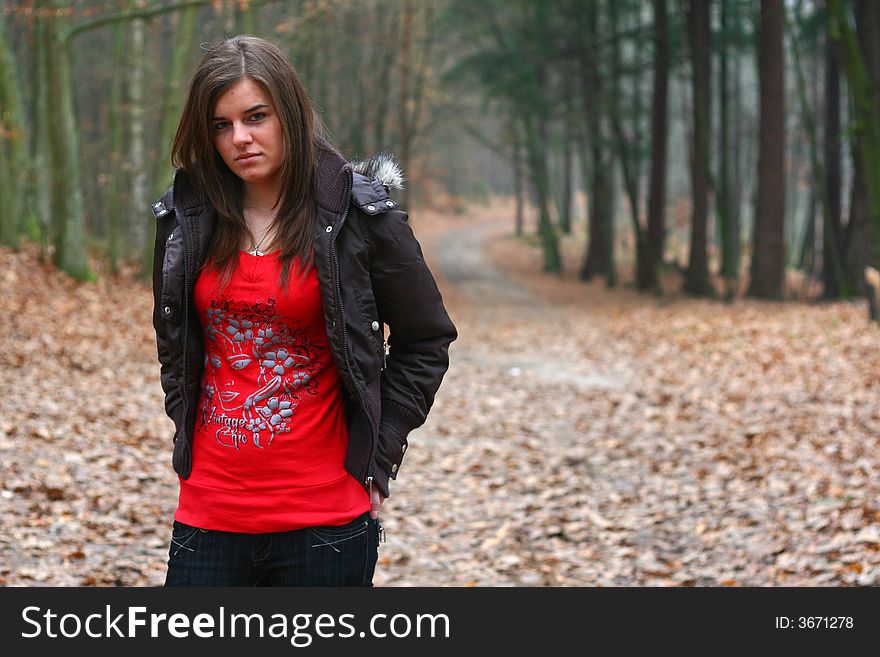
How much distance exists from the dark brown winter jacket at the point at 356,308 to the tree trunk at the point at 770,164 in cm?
2088

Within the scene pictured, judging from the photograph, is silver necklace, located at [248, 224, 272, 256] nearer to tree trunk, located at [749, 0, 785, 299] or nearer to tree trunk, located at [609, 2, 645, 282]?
tree trunk, located at [749, 0, 785, 299]

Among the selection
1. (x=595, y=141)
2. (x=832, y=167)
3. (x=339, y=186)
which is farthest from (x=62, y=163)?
(x=595, y=141)

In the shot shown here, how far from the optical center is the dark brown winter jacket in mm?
2963

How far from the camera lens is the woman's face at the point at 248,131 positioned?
2943mm

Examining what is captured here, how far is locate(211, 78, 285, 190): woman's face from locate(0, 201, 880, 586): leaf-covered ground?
12.3 feet

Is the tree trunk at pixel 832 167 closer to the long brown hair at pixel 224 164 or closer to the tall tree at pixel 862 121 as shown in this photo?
the tall tree at pixel 862 121

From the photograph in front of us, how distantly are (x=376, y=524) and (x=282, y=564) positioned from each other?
33 centimetres

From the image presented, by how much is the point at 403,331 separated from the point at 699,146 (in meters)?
22.8

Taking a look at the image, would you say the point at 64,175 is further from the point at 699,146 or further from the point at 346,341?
the point at 346,341

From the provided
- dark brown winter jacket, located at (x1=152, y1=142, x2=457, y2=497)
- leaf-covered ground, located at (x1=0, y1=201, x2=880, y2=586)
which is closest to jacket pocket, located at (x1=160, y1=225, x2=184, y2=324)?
dark brown winter jacket, located at (x1=152, y1=142, x2=457, y2=497)

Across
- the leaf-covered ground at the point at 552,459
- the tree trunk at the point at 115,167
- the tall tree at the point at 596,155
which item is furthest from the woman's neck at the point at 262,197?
the tall tree at the point at 596,155

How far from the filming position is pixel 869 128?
1549cm

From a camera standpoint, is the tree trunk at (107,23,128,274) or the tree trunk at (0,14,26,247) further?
the tree trunk at (107,23,128,274)
